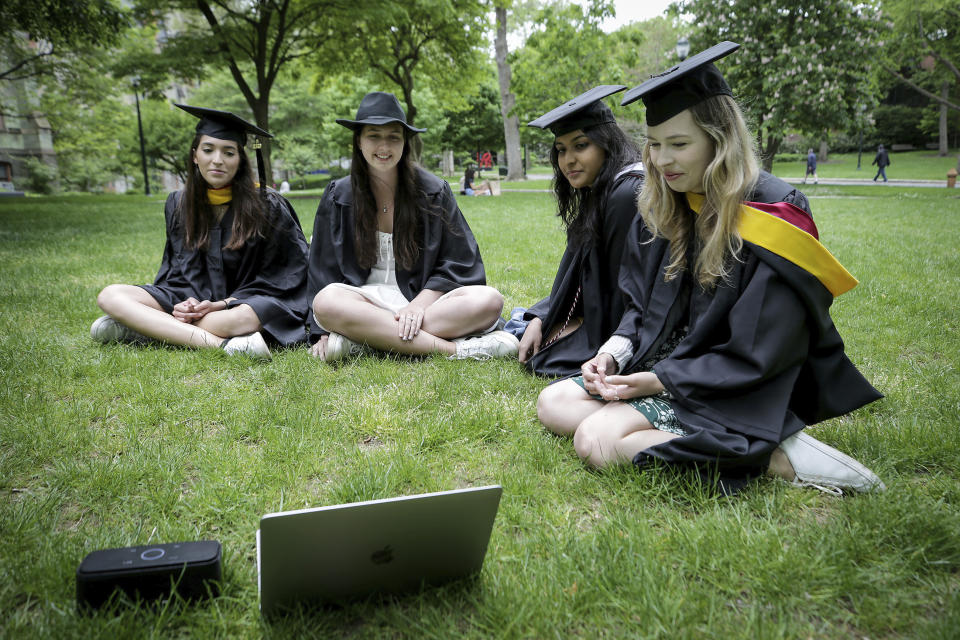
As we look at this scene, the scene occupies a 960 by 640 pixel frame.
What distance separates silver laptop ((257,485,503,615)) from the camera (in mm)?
1514

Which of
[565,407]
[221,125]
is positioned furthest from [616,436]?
[221,125]

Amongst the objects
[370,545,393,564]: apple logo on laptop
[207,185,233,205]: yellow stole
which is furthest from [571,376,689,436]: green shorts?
[207,185,233,205]: yellow stole

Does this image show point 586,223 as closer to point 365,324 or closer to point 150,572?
point 365,324

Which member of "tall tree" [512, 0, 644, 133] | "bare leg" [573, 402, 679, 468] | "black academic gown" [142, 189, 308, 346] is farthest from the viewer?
"tall tree" [512, 0, 644, 133]

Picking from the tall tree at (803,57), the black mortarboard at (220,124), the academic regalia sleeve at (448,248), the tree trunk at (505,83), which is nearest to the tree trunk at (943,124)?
the tall tree at (803,57)

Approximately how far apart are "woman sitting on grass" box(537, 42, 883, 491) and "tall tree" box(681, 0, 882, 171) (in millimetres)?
18838

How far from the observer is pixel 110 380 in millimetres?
3590

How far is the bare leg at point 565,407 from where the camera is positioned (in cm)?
282

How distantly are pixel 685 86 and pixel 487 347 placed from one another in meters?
2.09

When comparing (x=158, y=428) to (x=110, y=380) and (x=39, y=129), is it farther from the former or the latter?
(x=39, y=129)

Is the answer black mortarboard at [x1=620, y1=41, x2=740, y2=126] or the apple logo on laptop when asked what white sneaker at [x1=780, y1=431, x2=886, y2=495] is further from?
the apple logo on laptop

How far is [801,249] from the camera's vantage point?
2.26 m

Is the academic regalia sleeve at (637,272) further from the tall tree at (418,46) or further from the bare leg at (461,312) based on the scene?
the tall tree at (418,46)

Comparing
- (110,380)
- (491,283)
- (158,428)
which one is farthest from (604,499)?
(491,283)
